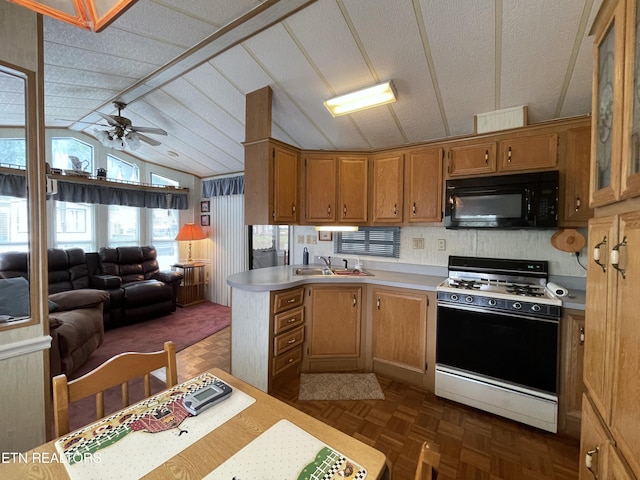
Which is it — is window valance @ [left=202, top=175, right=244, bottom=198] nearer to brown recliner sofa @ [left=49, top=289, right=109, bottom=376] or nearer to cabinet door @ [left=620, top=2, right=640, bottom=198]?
brown recliner sofa @ [left=49, top=289, right=109, bottom=376]

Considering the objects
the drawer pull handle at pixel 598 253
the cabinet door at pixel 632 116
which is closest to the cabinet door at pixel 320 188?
the drawer pull handle at pixel 598 253

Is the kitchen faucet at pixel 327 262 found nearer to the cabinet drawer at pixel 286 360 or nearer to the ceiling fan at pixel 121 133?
the cabinet drawer at pixel 286 360

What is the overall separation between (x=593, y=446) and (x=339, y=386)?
5.70ft

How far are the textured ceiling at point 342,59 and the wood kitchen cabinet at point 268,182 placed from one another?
49cm

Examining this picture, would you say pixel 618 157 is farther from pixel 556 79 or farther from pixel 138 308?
pixel 138 308

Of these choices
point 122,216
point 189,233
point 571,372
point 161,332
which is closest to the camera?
point 571,372

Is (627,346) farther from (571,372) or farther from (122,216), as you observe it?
(122,216)

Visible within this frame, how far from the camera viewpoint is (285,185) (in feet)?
8.91

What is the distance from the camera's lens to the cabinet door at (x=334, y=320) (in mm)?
2623

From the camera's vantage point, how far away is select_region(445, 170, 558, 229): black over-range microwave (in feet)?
6.70

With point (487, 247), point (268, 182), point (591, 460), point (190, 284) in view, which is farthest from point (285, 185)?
point (190, 284)

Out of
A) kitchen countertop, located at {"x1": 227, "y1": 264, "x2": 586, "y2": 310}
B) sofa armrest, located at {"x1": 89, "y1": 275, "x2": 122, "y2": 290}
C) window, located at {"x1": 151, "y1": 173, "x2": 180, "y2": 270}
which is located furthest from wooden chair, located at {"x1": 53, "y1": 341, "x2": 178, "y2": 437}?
window, located at {"x1": 151, "y1": 173, "x2": 180, "y2": 270}

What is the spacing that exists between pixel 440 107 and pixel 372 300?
5.95 feet

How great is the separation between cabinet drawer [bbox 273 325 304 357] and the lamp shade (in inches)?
127
